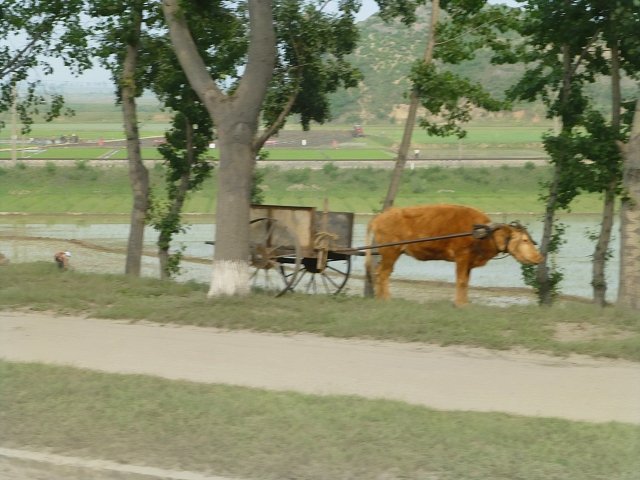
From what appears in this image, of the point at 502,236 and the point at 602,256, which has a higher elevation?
the point at 502,236

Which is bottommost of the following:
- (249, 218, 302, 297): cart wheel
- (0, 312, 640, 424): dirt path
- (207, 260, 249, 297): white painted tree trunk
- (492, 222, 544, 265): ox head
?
(0, 312, 640, 424): dirt path

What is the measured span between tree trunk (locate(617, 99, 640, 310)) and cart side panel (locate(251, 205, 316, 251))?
4515 mm

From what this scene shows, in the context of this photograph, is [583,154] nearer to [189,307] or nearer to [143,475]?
[189,307]

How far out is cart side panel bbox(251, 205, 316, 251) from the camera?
1577 cm

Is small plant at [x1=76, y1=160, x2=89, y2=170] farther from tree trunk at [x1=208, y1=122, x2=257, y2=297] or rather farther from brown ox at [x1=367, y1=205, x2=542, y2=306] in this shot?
tree trunk at [x1=208, y1=122, x2=257, y2=297]

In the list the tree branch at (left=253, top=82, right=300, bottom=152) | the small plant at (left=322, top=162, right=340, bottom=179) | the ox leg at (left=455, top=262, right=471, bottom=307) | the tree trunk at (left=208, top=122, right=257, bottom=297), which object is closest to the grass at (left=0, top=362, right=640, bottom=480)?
the tree trunk at (left=208, top=122, right=257, bottom=297)

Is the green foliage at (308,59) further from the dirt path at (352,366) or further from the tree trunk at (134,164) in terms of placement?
the dirt path at (352,366)

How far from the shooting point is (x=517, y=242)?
47.1ft

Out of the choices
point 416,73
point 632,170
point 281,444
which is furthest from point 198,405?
point 416,73

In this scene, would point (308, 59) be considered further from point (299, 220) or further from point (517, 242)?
point (517, 242)

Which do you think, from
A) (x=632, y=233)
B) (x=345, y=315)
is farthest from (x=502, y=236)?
(x=345, y=315)

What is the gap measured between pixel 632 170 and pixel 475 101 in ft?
18.0

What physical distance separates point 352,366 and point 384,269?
5211 millimetres

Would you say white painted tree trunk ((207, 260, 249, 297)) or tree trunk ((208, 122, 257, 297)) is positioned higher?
tree trunk ((208, 122, 257, 297))
